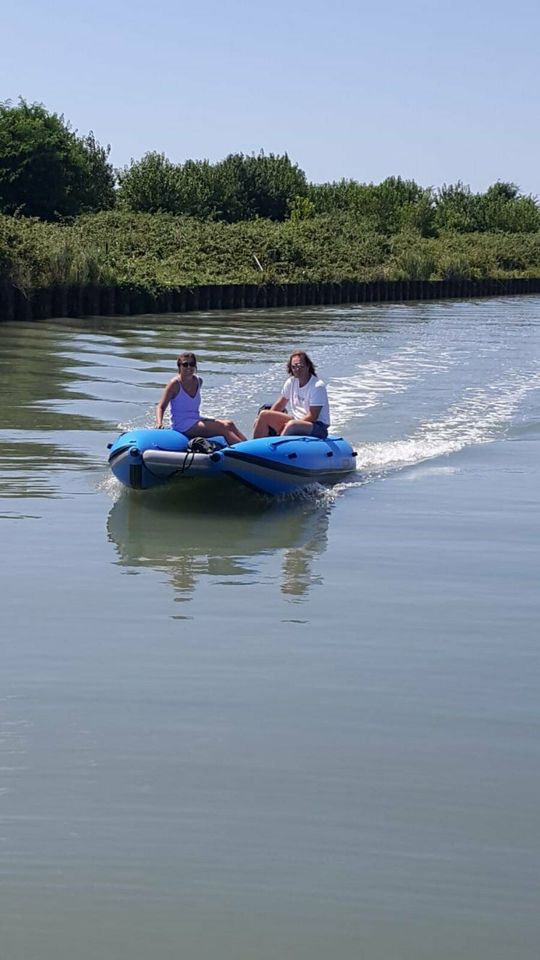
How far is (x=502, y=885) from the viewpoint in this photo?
17.6 ft

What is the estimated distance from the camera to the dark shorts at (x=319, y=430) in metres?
13.9

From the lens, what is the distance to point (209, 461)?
41.1 ft

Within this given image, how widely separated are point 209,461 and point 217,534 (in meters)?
0.87

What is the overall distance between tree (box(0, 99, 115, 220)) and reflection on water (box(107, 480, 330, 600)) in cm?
4852

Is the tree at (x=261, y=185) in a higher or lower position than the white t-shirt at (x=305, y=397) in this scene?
higher

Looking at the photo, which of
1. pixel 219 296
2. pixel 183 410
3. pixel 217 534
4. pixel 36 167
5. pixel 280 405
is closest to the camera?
pixel 217 534

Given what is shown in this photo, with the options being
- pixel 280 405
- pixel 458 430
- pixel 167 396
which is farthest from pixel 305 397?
pixel 458 430

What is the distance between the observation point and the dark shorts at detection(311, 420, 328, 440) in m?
13.9

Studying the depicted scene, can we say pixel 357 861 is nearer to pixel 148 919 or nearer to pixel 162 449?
pixel 148 919

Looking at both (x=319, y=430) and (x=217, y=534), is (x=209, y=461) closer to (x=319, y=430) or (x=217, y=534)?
(x=217, y=534)

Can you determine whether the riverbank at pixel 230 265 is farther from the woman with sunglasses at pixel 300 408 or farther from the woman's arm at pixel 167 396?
the woman's arm at pixel 167 396

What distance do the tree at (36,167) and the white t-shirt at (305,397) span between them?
47621mm

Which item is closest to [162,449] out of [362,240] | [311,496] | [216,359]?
[311,496]

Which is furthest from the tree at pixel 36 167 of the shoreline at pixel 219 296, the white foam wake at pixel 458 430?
the white foam wake at pixel 458 430
